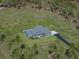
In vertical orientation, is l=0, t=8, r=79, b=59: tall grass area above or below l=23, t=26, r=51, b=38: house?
below

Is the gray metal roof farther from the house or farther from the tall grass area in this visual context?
the tall grass area

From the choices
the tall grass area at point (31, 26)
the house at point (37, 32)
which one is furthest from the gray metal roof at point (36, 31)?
the tall grass area at point (31, 26)

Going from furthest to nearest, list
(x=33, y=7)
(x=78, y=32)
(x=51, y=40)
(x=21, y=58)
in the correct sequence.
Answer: (x=33, y=7)
(x=78, y=32)
(x=51, y=40)
(x=21, y=58)

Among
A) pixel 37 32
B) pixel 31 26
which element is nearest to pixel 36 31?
pixel 37 32

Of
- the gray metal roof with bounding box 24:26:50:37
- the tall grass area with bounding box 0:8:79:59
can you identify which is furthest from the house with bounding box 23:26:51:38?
the tall grass area with bounding box 0:8:79:59

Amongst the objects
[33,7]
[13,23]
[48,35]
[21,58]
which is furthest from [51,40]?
[33,7]

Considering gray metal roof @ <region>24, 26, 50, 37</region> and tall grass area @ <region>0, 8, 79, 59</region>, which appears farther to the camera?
gray metal roof @ <region>24, 26, 50, 37</region>

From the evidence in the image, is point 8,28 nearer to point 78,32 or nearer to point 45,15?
point 45,15

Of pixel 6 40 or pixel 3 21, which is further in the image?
pixel 3 21
